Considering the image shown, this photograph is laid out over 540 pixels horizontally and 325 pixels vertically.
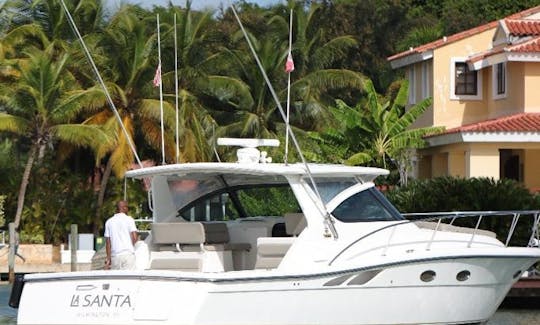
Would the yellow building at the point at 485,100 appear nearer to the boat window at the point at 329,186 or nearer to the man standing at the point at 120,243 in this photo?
the boat window at the point at 329,186

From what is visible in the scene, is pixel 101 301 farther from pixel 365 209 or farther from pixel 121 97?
pixel 121 97

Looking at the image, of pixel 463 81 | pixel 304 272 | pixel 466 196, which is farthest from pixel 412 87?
pixel 304 272

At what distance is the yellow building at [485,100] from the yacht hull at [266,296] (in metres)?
16.8

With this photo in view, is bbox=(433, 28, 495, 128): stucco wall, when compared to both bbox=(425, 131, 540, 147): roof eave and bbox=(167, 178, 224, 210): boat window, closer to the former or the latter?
bbox=(425, 131, 540, 147): roof eave

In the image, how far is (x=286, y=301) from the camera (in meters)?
14.5

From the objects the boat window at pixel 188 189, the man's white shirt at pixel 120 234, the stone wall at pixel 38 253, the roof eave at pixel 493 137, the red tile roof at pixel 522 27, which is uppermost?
the red tile roof at pixel 522 27

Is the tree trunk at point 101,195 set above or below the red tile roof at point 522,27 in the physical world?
below

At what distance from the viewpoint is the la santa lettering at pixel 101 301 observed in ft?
→ 48.0

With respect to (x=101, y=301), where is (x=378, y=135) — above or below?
above

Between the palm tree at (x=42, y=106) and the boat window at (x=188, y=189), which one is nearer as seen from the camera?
the boat window at (x=188, y=189)

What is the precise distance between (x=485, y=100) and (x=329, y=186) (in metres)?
20.2

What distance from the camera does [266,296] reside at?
14.5 m

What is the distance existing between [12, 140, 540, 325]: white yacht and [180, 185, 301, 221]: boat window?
0.55 m

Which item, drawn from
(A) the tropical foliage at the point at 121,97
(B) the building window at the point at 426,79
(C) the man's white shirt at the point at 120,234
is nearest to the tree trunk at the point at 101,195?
(A) the tropical foliage at the point at 121,97
